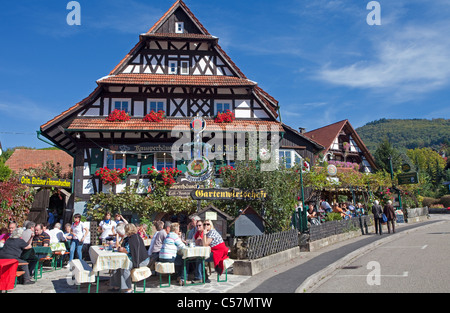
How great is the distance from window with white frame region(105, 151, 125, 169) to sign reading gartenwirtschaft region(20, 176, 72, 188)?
7.87 feet

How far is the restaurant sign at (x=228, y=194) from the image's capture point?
1195 cm

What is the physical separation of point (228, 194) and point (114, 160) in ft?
33.0

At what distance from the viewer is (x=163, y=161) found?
821 inches

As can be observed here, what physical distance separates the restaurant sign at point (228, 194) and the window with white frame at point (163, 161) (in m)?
8.71

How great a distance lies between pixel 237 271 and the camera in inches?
391

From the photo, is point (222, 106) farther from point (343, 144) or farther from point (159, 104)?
point (343, 144)

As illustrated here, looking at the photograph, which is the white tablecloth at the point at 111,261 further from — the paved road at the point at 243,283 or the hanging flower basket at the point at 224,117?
the hanging flower basket at the point at 224,117

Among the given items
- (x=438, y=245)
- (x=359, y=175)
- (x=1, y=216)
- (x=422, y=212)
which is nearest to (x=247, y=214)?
(x=438, y=245)

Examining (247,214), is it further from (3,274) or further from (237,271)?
(3,274)

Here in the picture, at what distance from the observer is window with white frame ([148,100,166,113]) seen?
2147cm

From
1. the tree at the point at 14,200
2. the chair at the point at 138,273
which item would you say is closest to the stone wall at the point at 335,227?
the chair at the point at 138,273

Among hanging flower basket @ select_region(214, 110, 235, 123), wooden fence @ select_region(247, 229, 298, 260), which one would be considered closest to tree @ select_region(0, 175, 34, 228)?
hanging flower basket @ select_region(214, 110, 235, 123)

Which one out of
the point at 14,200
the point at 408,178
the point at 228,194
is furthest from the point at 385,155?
the point at 14,200

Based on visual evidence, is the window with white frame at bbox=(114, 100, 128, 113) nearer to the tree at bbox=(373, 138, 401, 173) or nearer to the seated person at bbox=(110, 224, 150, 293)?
the seated person at bbox=(110, 224, 150, 293)
